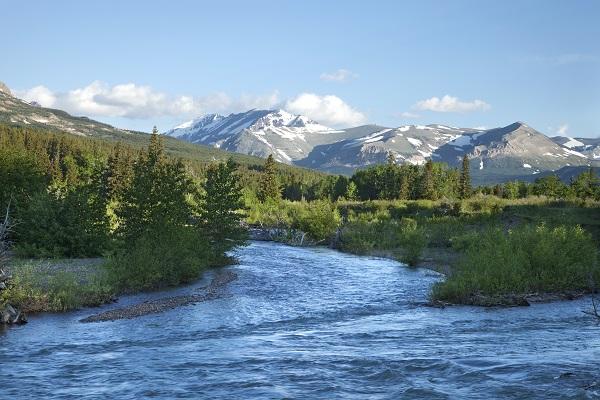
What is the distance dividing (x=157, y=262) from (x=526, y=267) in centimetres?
2132

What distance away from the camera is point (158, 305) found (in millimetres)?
30328

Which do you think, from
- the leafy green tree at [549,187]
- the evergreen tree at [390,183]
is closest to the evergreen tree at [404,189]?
the evergreen tree at [390,183]

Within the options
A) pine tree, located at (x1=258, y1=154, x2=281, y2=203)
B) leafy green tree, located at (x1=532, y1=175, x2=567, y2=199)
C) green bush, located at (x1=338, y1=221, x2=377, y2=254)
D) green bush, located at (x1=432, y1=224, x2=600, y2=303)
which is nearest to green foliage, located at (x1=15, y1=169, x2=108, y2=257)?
green bush, located at (x1=338, y1=221, x2=377, y2=254)

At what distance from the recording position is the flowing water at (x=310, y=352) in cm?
1753

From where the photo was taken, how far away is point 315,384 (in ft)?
59.0

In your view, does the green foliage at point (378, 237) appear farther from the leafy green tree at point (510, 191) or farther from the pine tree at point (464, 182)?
the pine tree at point (464, 182)

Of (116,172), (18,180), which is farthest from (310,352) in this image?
(116,172)

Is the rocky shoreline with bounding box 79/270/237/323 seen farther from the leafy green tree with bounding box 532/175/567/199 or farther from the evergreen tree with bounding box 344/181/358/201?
the evergreen tree with bounding box 344/181/358/201

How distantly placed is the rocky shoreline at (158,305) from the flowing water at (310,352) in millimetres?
810

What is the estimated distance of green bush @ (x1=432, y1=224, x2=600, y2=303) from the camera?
105 ft

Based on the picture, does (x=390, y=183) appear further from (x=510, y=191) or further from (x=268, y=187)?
(x=268, y=187)

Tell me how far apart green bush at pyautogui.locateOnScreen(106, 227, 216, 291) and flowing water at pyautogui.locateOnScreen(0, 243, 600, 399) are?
76.6 inches

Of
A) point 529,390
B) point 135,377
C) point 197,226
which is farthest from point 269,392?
point 197,226

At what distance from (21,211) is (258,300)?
25.1 m
